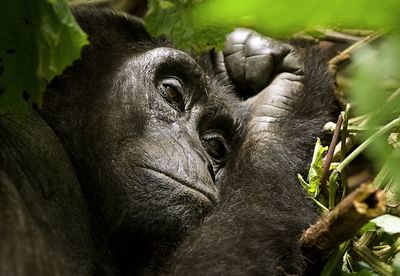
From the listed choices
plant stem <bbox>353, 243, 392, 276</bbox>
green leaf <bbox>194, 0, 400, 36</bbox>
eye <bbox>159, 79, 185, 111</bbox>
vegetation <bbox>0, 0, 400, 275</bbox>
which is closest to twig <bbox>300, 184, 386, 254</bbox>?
vegetation <bbox>0, 0, 400, 275</bbox>

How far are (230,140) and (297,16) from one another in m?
1.55

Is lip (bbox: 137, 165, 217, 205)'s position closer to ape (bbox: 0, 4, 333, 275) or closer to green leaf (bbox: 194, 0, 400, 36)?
ape (bbox: 0, 4, 333, 275)

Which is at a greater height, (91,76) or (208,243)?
(91,76)

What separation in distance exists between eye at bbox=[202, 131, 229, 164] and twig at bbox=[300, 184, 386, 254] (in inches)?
32.6

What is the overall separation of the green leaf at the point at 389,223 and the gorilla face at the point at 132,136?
493 millimetres

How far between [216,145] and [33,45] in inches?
41.2

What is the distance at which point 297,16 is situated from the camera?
0.54 metres

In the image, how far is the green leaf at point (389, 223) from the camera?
1.23 meters

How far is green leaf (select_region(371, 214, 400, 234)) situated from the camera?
1234 mm

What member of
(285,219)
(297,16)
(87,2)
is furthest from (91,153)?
(297,16)

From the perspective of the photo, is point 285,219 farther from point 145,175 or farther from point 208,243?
point 145,175

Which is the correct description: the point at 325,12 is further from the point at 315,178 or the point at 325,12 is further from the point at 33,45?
the point at 315,178

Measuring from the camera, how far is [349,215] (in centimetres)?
96

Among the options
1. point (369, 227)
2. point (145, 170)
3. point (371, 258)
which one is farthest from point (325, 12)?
point (145, 170)
